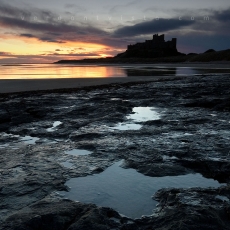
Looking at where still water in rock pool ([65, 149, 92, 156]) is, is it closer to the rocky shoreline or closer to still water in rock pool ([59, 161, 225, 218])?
the rocky shoreline

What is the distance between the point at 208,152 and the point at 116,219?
221cm

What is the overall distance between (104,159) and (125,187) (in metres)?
0.92

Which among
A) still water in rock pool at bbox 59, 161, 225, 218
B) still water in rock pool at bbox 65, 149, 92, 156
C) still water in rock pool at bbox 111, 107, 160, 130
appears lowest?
still water in rock pool at bbox 59, 161, 225, 218

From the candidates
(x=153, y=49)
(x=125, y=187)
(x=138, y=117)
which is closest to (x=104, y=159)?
(x=125, y=187)

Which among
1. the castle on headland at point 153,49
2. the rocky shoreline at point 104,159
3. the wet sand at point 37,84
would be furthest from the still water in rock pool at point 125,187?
the castle on headland at point 153,49

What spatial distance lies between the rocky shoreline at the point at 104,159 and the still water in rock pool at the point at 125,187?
11cm

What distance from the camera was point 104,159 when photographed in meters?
3.86

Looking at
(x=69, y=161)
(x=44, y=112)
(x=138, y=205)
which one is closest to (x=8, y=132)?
(x=44, y=112)

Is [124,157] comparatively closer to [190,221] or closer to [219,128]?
[190,221]

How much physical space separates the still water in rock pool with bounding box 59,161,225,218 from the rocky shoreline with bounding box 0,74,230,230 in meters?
0.11

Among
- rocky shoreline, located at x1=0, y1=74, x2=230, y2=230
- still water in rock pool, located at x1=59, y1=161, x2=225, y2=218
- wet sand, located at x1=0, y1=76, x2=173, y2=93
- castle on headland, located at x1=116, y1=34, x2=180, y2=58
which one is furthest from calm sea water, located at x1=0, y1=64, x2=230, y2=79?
castle on headland, located at x1=116, y1=34, x2=180, y2=58

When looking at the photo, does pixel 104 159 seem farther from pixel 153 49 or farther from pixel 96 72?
pixel 153 49

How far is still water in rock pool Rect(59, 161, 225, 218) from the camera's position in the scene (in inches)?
101

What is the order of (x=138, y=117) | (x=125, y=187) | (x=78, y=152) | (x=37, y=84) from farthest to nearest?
(x=37, y=84) < (x=138, y=117) < (x=78, y=152) < (x=125, y=187)
